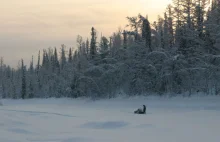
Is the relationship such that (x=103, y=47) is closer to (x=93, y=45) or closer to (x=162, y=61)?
(x=93, y=45)

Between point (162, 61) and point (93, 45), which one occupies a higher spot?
point (93, 45)

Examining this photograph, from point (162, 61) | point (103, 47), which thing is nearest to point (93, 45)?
point (103, 47)

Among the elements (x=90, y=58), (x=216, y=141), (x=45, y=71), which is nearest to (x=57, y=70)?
(x=45, y=71)

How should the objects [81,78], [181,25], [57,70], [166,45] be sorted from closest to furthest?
[181,25] → [166,45] → [81,78] → [57,70]

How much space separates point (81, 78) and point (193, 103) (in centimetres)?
2156

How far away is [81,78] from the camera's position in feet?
160

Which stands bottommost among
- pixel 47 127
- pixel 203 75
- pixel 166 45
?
pixel 47 127

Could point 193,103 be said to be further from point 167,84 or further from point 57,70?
point 57,70

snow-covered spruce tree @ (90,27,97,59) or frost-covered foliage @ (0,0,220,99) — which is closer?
frost-covered foliage @ (0,0,220,99)

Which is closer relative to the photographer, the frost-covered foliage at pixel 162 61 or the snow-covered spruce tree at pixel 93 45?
the frost-covered foliage at pixel 162 61

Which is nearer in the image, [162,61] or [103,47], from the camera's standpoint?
[162,61]

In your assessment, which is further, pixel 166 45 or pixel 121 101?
pixel 166 45

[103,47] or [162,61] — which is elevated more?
[103,47]

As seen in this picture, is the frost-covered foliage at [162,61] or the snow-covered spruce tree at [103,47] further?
the snow-covered spruce tree at [103,47]
